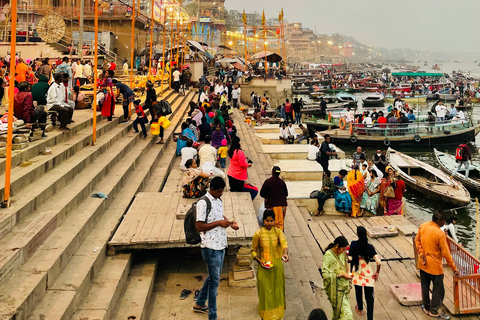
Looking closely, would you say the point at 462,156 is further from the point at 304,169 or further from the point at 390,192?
the point at 390,192

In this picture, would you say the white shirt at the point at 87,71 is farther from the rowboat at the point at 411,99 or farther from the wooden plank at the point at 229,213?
the rowboat at the point at 411,99

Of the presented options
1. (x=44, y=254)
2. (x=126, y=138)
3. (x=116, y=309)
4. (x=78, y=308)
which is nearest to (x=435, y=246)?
(x=116, y=309)

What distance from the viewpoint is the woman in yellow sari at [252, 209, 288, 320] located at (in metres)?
4.82

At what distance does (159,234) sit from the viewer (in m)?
5.69

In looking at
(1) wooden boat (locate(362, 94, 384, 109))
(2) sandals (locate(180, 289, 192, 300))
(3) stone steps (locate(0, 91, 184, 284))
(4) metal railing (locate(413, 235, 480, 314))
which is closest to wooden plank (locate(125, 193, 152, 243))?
(3) stone steps (locate(0, 91, 184, 284))

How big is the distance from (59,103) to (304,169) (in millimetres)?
7850

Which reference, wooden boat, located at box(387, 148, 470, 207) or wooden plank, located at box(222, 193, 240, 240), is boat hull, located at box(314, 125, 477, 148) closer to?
wooden boat, located at box(387, 148, 470, 207)

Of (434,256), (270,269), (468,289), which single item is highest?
(270,269)

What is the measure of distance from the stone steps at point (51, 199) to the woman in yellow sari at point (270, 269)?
7.68 feet

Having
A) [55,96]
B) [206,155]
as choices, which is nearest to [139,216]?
[206,155]

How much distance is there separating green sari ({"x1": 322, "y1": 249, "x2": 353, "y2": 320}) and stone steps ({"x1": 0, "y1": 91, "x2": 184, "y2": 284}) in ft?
10.4

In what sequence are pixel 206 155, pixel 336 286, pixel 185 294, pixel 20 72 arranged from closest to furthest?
pixel 336 286 → pixel 185 294 → pixel 206 155 → pixel 20 72

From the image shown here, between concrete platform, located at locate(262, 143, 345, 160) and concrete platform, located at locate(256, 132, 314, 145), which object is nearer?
concrete platform, located at locate(262, 143, 345, 160)

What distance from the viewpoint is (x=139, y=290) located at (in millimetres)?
5051
